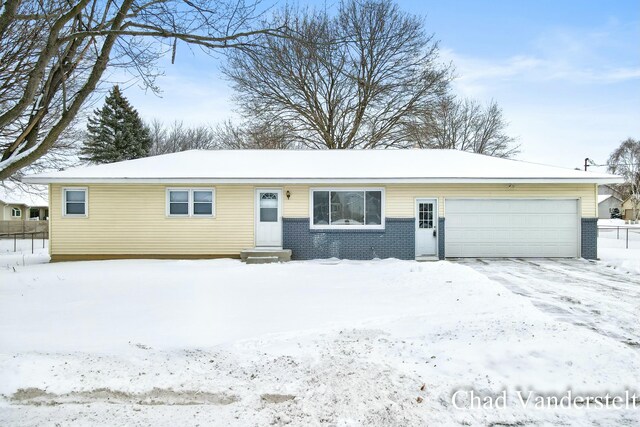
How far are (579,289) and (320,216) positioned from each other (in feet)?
24.2

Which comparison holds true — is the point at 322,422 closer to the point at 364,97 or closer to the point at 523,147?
the point at 364,97

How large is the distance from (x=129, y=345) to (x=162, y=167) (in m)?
9.99

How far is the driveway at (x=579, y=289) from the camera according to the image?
18.9 feet

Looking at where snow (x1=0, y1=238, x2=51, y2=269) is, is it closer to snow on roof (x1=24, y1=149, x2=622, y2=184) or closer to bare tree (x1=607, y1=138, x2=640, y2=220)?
snow on roof (x1=24, y1=149, x2=622, y2=184)

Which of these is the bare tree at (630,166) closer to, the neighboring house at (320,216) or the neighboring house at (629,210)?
the neighboring house at (629,210)

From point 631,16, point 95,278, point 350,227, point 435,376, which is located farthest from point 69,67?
point 631,16

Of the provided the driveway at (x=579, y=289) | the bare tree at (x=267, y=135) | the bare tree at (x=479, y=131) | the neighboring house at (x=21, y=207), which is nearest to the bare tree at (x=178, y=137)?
the neighboring house at (x=21, y=207)

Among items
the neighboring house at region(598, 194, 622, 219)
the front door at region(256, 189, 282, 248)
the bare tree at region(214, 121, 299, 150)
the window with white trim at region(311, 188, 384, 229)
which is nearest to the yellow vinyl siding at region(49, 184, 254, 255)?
the front door at region(256, 189, 282, 248)

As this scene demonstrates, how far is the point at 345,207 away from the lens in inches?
514

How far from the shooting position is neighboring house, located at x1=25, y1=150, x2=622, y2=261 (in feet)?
42.3

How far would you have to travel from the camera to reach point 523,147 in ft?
113

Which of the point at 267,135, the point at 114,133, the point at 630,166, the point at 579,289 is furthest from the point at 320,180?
the point at 630,166

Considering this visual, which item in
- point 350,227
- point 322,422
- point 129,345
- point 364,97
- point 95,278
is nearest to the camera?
point 322,422

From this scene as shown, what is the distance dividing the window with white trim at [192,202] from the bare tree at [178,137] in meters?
28.3
